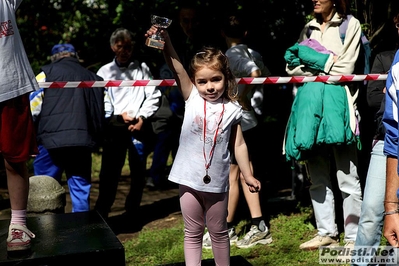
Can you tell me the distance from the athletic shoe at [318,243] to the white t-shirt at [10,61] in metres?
3.00

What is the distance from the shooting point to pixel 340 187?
19.2ft

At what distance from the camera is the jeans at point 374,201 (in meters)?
4.44

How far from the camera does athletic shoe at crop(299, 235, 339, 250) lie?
598 centimetres

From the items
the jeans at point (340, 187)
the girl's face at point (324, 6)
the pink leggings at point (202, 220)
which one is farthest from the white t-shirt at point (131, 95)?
the pink leggings at point (202, 220)

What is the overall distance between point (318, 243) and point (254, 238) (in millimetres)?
630

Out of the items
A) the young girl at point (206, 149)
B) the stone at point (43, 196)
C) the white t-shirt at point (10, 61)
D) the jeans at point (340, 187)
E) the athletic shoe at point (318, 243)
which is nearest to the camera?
the white t-shirt at point (10, 61)

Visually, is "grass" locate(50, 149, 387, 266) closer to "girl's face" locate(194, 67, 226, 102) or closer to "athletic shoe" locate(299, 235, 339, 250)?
"athletic shoe" locate(299, 235, 339, 250)

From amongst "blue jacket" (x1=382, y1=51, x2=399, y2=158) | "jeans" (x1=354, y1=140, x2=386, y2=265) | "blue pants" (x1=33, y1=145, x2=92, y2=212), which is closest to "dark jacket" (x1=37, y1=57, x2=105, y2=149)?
"blue pants" (x1=33, y1=145, x2=92, y2=212)

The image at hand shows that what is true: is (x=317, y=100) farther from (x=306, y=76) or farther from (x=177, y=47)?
(x=177, y=47)

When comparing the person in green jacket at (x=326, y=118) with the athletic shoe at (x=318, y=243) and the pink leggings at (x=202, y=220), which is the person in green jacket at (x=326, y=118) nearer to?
the athletic shoe at (x=318, y=243)

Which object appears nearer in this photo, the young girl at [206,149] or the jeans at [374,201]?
the young girl at [206,149]

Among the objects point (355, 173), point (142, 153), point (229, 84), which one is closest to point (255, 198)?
point (355, 173)

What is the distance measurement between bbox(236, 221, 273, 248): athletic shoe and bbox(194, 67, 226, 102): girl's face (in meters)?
2.32

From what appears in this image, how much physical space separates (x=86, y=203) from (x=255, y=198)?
1749 mm
